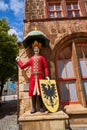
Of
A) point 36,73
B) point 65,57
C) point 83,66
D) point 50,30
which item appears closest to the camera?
point 36,73

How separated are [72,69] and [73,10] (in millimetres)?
3246

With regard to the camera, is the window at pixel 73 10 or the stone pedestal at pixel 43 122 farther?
the window at pixel 73 10

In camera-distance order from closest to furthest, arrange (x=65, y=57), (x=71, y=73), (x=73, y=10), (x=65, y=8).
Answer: (x=71, y=73) < (x=65, y=57) < (x=65, y=8) < (x=73, y=10)

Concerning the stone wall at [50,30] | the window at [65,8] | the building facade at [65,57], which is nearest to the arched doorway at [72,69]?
the building facade at [65,57]

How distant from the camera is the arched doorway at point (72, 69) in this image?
541 cm

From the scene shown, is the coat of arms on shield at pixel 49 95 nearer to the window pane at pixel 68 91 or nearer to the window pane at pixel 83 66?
the window pane at pixel 68 91

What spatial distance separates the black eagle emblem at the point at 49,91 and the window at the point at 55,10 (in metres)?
3.94

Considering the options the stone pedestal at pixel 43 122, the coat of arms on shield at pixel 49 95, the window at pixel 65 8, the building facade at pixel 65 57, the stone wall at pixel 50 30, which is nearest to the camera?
the stone pedestal at pixel 43 122

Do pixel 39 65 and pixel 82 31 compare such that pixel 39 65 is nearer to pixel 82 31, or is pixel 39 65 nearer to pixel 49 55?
pixel 49 55

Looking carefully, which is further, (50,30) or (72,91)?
(50,30)

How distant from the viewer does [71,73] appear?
577 centimetres

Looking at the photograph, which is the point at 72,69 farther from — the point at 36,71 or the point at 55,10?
the point at 55,10

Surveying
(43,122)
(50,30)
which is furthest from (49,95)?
(50,30)

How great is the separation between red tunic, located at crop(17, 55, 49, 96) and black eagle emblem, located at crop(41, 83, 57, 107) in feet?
0.63
